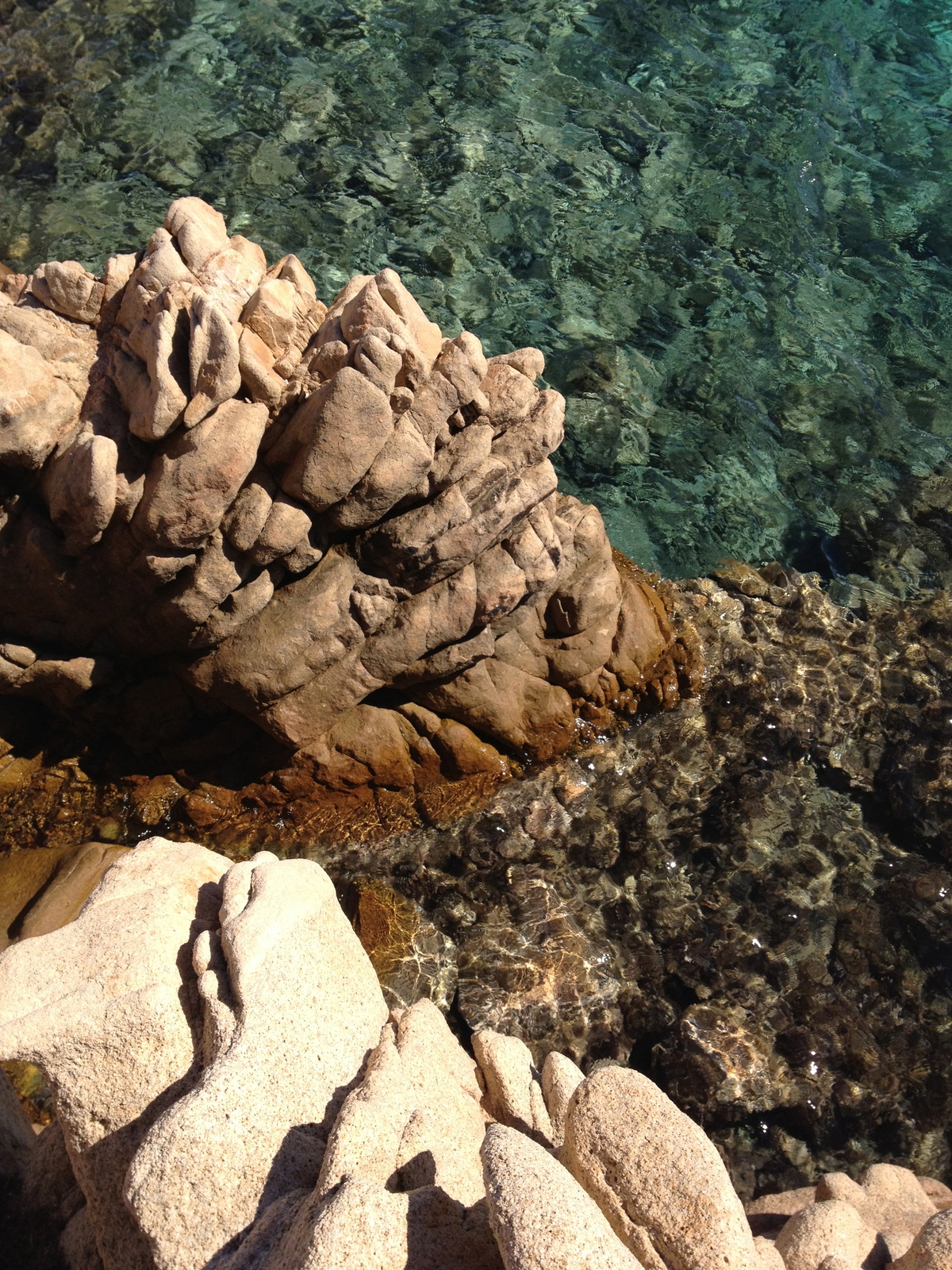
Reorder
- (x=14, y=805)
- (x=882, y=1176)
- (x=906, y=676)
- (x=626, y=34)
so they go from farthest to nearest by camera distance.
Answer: (x=626, y=34)
(x=906, y=676)
(x=14, y=805)
(x=882, y=1176)

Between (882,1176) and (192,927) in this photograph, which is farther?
(882,1176)

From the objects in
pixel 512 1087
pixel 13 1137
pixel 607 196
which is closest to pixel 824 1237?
pixel 512 1087

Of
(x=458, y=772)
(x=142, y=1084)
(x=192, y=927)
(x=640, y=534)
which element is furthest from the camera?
(x=640, y=534)

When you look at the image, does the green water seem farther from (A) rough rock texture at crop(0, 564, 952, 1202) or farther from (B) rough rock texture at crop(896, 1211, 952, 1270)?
(B) rough rock texture at crop(896, 1211, 952, 1270)

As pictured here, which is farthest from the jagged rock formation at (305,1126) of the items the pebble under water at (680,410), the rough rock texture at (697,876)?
the pebble under water at (680,410)

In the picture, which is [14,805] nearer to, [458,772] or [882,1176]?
[458,772]

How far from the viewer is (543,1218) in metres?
3.38

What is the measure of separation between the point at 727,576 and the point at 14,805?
672 cm

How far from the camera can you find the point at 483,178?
12664 millimetres

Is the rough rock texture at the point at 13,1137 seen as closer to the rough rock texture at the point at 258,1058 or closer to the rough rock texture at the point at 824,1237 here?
the rough rock texture at the point at 258,1058

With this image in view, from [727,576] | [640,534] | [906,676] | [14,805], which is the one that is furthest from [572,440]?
[14,805]

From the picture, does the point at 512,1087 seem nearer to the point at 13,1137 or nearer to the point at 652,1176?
the point at 652,1176

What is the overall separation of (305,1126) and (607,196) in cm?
1185

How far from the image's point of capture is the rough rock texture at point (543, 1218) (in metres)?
3.27
